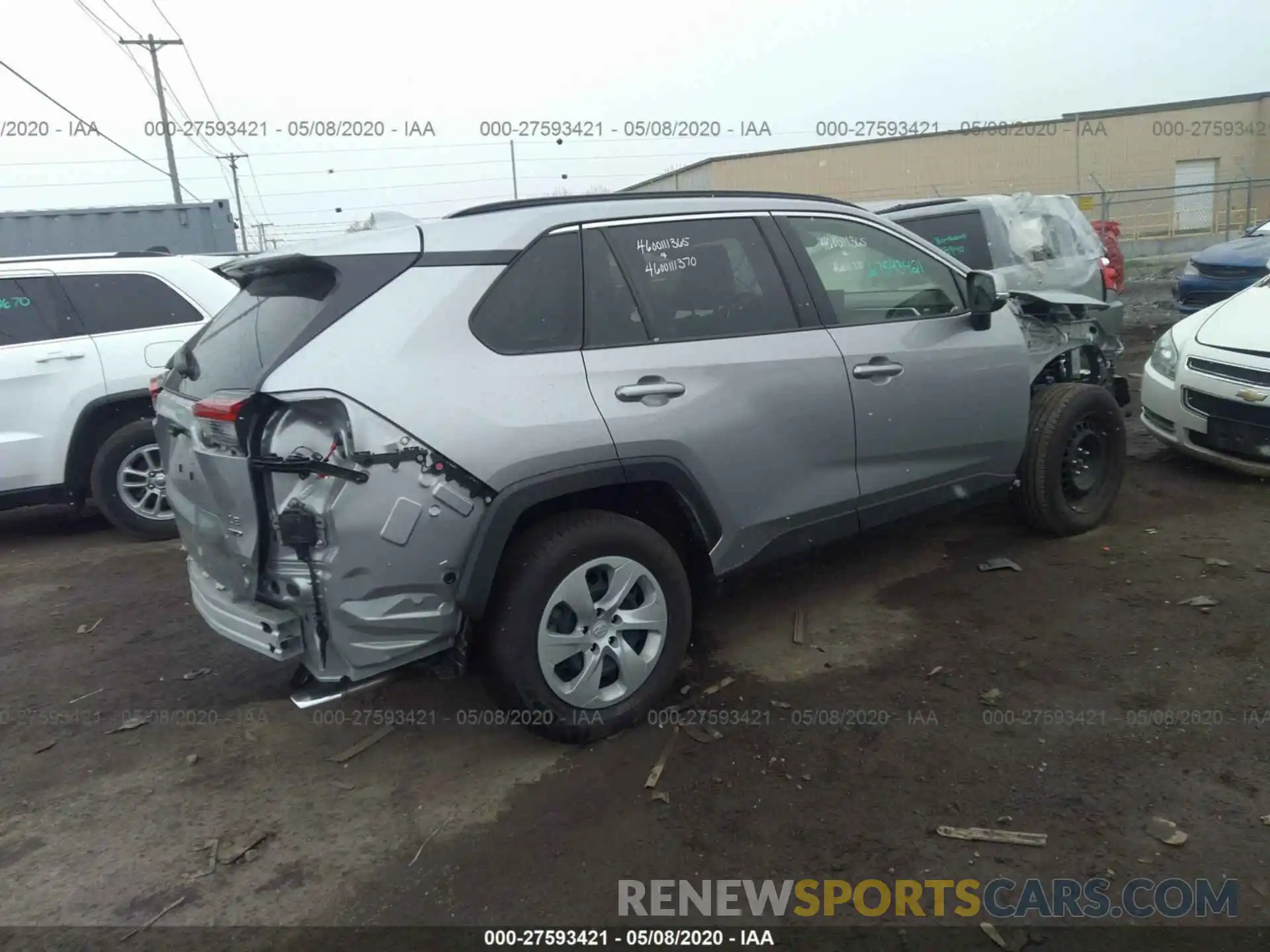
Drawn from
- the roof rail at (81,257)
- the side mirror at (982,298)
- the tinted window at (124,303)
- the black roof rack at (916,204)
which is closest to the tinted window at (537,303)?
the side mirror at (982,298)

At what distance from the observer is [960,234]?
809cm

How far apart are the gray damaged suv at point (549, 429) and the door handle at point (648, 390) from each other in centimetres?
1

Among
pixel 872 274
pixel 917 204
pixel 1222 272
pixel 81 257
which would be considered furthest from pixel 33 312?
pixel 1222 272

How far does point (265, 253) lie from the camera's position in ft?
11.4

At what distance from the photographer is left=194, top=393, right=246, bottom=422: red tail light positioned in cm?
291

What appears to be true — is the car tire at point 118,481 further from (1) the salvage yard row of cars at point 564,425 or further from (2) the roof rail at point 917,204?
(2) the roof rail at point 917,204

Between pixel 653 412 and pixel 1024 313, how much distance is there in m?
Answer: 2.74

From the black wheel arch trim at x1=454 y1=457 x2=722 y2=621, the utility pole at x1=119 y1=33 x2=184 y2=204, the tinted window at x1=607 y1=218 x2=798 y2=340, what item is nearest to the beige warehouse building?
the utility pole at x1=119 y1=33 x2=184 y2=204

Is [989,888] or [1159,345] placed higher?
[1159,345]

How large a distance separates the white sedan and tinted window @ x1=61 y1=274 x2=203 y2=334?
6353 millimetres

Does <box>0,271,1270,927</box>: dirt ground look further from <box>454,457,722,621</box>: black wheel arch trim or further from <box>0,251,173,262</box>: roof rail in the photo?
<box>0,251,173,262</box>: roof rail

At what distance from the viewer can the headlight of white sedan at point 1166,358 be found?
19.7 ft

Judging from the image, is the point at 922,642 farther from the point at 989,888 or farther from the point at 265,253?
the point at 265,253

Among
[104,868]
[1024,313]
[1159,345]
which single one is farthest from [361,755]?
[1159,345]
